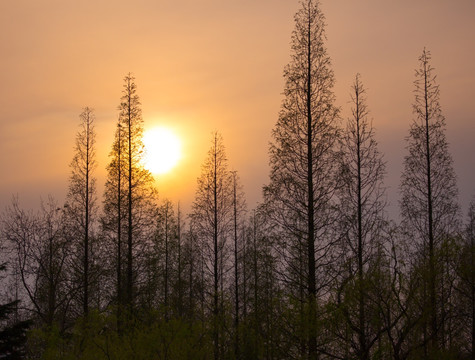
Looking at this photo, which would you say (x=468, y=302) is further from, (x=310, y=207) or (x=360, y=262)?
(x=310, y=207)

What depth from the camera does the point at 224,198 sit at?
27719 millimetres

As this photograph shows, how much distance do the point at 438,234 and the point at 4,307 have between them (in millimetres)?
17195

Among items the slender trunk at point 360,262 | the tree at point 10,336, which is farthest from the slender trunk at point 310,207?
the tree at point 10,336

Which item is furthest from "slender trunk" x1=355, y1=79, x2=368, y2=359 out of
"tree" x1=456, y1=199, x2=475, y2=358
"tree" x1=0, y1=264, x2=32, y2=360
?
"tree" x1=0, y1=264, x2=32, y2=360

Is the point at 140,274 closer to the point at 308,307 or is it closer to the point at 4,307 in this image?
the point at 4,307

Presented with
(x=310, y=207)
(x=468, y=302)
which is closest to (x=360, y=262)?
(x=310, y=207)

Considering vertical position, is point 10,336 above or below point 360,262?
below

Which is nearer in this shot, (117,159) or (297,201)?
(297,201)

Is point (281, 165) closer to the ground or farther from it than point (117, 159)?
closer to the ground

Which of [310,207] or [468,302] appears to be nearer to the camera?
[310,207]

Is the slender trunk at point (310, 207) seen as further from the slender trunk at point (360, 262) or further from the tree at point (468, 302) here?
the tree at point (468, 302)

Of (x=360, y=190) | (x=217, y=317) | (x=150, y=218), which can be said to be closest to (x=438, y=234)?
(x=360, y=190)

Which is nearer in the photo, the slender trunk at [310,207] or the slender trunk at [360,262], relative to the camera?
the slender trunk at [360,262]

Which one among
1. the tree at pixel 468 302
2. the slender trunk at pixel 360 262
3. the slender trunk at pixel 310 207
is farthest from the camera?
the tree at pixel 468 302
